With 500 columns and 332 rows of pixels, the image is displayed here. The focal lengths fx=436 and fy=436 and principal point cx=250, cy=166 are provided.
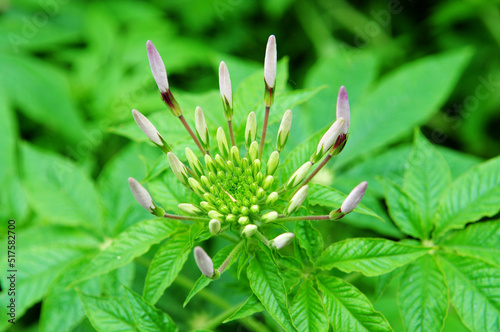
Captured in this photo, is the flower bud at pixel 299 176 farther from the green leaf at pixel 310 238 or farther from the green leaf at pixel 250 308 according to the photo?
the green leaf at pixel 250 308

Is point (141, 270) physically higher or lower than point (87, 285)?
lower

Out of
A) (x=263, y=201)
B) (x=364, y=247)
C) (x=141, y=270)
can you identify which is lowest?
(x=141, y=270)

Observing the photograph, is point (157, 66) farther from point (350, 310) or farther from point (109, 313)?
point (350, 310)

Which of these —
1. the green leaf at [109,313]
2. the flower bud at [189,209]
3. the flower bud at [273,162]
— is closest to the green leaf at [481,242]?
the flower bud at [273,162]

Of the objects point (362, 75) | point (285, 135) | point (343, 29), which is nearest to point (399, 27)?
point (343, 29)

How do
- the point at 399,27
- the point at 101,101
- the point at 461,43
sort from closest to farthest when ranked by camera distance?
the point at 101,101 → the point at 461,43 → the point at 399,27

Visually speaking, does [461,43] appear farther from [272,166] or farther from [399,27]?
[272,166]

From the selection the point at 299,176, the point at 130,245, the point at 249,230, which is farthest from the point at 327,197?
the point at 130,245

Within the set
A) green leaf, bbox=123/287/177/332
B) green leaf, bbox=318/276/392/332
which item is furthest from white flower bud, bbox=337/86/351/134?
green leaf, bbox=123/287/177/332
